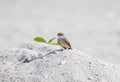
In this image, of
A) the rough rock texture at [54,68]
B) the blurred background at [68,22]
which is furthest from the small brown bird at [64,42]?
the blurred background at [68,22]

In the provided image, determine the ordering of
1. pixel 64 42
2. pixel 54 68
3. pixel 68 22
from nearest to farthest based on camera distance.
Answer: pixel 54 68 → pixel 64 42 → pixel 68 22

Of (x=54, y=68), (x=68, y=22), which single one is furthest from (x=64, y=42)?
(x=68, y=22)

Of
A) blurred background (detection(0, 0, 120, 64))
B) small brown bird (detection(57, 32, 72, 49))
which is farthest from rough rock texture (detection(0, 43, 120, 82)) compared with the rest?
blurred background (detection(0, 0, 120, 64))

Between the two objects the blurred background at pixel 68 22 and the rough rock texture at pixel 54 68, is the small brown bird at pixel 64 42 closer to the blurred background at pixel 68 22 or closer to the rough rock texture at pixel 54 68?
the rough rock texture at pixel 54 68

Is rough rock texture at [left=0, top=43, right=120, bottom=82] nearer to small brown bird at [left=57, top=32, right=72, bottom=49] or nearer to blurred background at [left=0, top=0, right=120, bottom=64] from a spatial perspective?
small brown bird at [left=57, top=32, right=72, bottom=49]

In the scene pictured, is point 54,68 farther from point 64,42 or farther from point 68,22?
point 68,22

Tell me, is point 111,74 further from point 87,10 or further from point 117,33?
point 87,10
